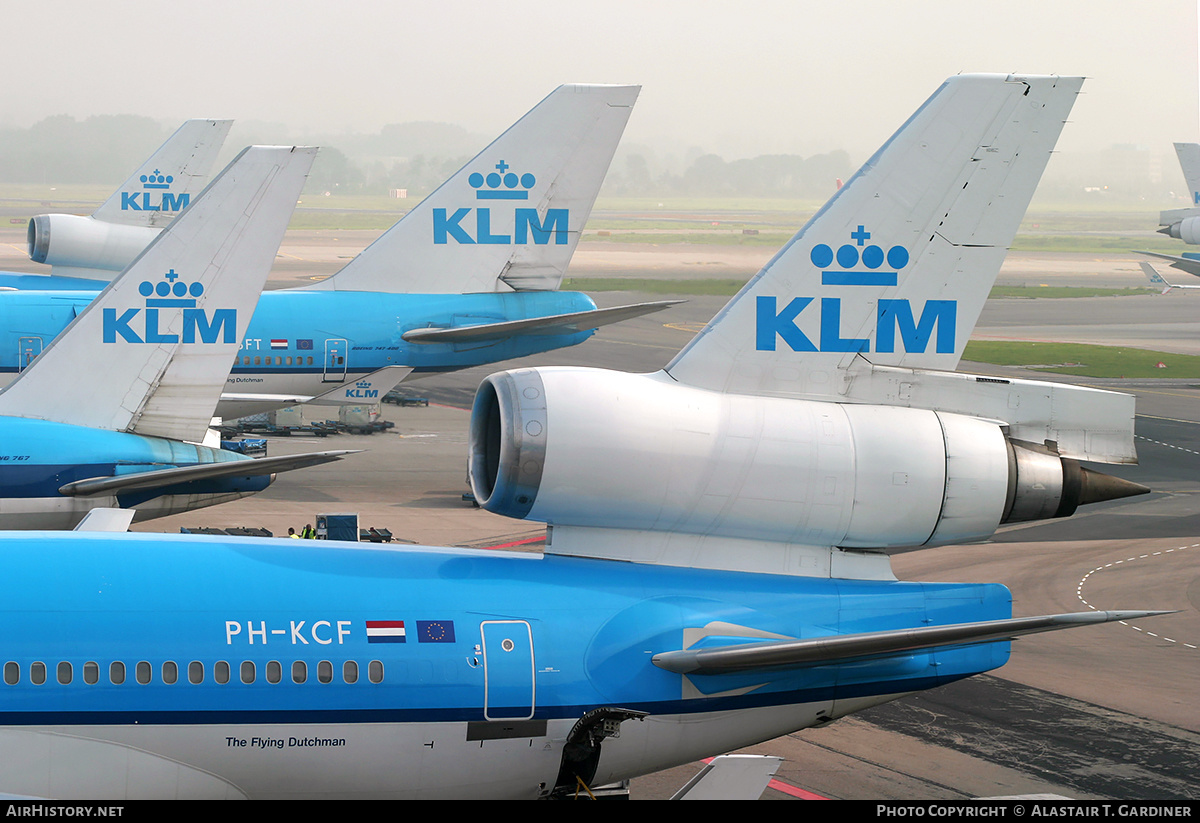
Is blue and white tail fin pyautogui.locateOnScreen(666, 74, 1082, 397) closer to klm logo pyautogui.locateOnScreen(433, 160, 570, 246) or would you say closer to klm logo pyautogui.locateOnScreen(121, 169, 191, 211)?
klm logo pyautogui.locateOnScreen(433, 160, 570, 246)

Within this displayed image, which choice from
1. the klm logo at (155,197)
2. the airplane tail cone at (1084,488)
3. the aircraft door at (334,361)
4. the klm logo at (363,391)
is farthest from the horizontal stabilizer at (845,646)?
the klm logo at (155,197)

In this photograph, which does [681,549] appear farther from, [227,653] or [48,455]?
[48,455]

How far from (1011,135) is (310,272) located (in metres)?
127

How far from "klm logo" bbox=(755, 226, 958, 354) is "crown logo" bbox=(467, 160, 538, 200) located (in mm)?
24386

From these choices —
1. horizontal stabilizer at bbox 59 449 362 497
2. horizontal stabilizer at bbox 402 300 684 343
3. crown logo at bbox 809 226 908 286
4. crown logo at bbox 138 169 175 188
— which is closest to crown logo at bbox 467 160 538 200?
horizontal stabilizer at bbox 402 300 684 343

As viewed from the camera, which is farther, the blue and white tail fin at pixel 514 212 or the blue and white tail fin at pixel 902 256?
the blue and white tail fin at pixel 514 212

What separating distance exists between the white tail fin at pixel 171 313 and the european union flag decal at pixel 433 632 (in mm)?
10925

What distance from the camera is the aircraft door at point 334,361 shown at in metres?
36.5

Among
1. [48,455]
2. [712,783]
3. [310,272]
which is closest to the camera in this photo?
[712,783]

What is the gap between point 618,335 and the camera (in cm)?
8038

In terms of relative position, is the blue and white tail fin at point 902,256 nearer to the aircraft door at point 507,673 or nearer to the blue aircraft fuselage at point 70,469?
the aircraft door at point 507,673

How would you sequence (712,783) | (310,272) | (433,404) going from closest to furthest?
(712,783), (433,404), (310,272)
